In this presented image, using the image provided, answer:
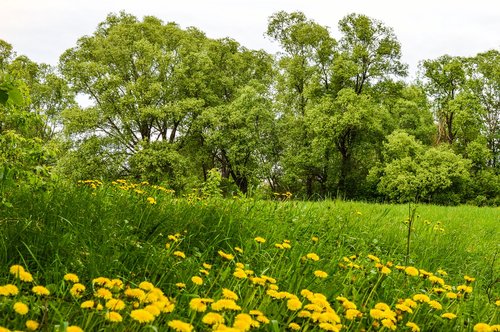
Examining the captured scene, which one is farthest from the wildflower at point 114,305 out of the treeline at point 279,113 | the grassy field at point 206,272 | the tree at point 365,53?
the tree at point 365,53

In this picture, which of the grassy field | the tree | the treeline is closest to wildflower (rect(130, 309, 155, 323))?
the grassy field

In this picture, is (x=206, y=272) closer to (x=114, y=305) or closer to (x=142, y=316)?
(x=114, y=305)

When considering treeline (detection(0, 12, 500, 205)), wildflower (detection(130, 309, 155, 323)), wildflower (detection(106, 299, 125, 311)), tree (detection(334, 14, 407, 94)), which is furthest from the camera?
tree (detection(334, 14, 407, 94))

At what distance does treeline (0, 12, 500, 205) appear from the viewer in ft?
80.9

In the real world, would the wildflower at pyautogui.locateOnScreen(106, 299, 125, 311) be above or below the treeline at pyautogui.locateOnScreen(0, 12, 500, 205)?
below

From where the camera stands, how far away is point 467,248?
5.66 metres

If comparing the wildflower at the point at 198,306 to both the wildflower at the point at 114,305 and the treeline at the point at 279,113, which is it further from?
the treeline at the point at 279,113

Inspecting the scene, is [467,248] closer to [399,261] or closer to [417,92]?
[399,261]

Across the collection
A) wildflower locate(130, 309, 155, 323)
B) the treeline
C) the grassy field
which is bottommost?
the grassy field

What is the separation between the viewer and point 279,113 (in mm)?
29172

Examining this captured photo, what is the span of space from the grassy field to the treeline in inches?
754

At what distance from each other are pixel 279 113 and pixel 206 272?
27180 mm

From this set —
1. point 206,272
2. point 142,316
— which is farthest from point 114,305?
point 206,272

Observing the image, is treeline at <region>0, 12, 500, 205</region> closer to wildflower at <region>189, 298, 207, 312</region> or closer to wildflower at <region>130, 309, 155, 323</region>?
wildflower at <region>189, 298, 207, 312</region>
